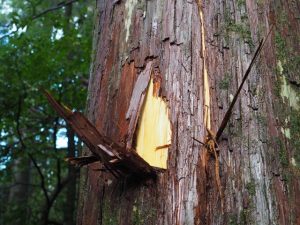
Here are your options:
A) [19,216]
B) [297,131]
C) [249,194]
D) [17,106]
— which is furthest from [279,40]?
[19,216]

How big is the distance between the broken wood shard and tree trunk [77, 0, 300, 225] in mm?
96

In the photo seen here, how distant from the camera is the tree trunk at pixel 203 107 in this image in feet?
5.05

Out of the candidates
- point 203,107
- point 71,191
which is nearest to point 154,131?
point 203,107

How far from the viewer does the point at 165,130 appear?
1.68m

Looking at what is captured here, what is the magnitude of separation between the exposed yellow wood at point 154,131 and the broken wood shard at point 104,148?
75 mm

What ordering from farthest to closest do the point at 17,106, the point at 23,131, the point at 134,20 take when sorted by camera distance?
1. the point at 23,131
2. the point at 17,106
3. the point at 134,20

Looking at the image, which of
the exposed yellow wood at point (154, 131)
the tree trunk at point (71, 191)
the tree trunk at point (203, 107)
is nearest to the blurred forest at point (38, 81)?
Answer: the tree trunk at point (71, 191)

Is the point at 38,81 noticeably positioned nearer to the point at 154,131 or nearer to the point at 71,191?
the point at 71,191

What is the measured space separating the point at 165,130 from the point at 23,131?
276 inches

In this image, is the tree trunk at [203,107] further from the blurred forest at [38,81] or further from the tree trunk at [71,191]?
the tree trunk at [71,191]

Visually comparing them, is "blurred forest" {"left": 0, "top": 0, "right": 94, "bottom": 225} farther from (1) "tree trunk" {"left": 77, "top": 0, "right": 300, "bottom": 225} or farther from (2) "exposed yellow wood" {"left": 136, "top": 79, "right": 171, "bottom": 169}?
(2) "exposed yellow wood" {"left": 136, "top": 79, "right": 171, "bottom": 169}

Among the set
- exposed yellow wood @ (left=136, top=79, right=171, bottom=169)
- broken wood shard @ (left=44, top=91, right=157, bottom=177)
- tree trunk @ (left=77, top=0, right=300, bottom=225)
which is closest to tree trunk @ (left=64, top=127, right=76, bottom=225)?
tree trunk @ (left=77, top=0, right=300, bottom=225)

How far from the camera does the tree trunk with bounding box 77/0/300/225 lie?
154 cm

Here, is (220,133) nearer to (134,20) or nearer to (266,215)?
(266,215)
